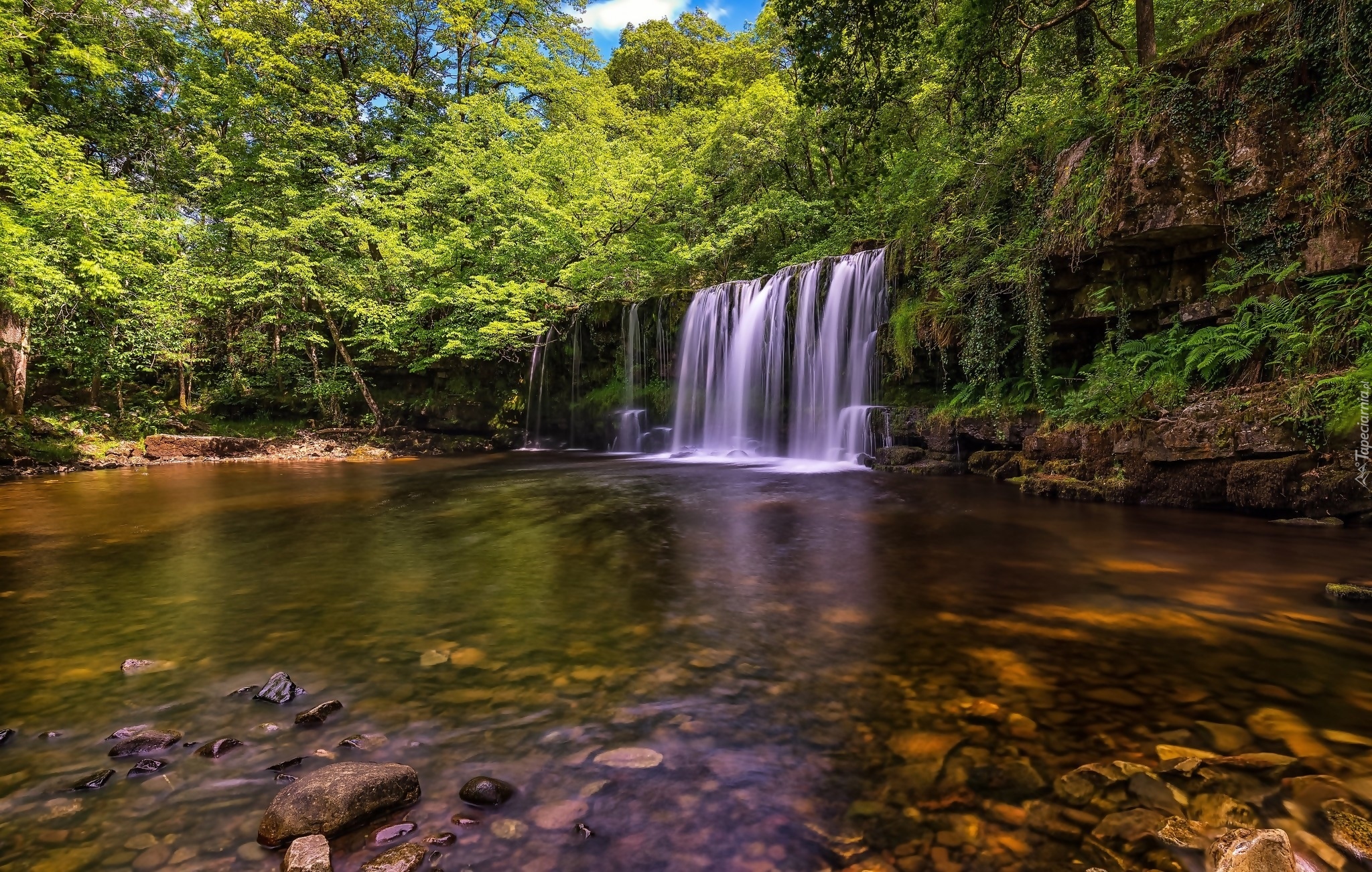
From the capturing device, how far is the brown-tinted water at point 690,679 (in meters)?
1.75

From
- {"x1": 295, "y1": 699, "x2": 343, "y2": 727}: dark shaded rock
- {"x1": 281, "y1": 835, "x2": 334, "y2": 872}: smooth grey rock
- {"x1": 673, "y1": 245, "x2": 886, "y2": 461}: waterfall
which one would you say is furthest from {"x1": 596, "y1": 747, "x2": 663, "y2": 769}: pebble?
{"x1": 673, "y1": 245, "x2": 886, "y2": 461}: waterfall

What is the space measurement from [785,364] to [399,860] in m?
13.0

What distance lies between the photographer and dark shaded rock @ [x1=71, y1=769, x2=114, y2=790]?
1.93 meters

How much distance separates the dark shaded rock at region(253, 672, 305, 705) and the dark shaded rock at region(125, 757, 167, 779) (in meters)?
0.46

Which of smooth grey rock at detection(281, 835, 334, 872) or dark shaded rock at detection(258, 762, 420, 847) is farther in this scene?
dark shaded rock at detection(258, 762, 420, 847)

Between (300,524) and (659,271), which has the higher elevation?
(659,271)

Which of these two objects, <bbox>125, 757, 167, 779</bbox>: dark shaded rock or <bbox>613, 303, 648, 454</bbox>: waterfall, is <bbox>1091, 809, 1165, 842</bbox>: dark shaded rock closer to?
<bbox>125, 757, 167, 779</bbox>: dark shaded rock

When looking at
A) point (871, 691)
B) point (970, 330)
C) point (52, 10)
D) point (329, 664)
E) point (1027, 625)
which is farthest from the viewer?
point (52, 10)

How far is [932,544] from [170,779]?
17.3ft

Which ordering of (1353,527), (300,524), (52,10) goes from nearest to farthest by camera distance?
(1353,527) < (300,524) < (52,10)

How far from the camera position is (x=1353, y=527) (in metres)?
5.43

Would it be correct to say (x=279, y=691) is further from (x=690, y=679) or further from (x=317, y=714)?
(x=690, y=679)

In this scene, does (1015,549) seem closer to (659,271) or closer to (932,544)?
(932,544)

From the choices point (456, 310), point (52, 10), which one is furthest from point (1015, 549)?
point (52, 10)
